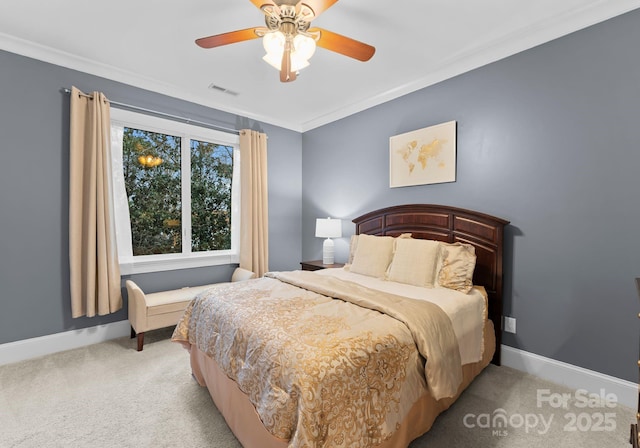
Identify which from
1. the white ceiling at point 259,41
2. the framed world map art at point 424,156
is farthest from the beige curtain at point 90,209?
the framed world map art at point 424,156

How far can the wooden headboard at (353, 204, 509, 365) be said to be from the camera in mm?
2494

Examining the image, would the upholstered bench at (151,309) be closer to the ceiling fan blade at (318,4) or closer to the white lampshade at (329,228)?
the white lampshade at (329,228)

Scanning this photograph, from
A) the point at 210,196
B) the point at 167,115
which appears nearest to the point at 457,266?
the point at 210,196

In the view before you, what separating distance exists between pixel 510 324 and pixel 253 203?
127 inches

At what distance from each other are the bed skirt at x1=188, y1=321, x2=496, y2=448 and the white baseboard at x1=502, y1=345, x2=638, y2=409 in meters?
0.59

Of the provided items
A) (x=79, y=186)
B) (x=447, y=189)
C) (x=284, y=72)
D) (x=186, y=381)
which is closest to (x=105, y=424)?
(x=186, y=381)

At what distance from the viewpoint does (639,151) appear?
1.95 meters

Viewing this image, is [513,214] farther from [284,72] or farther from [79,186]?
[79,186]

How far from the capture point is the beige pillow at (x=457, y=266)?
7.70ft

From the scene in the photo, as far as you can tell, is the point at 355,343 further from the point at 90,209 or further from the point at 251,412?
the point at 90,209

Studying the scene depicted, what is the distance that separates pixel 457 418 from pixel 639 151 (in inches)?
85.2

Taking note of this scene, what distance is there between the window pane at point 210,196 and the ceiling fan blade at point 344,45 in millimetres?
2514

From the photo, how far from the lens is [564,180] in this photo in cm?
225

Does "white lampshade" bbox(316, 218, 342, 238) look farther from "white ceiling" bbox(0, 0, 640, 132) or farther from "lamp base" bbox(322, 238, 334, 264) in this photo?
"white ceiling" bbox(0, 0, 640, 132)
